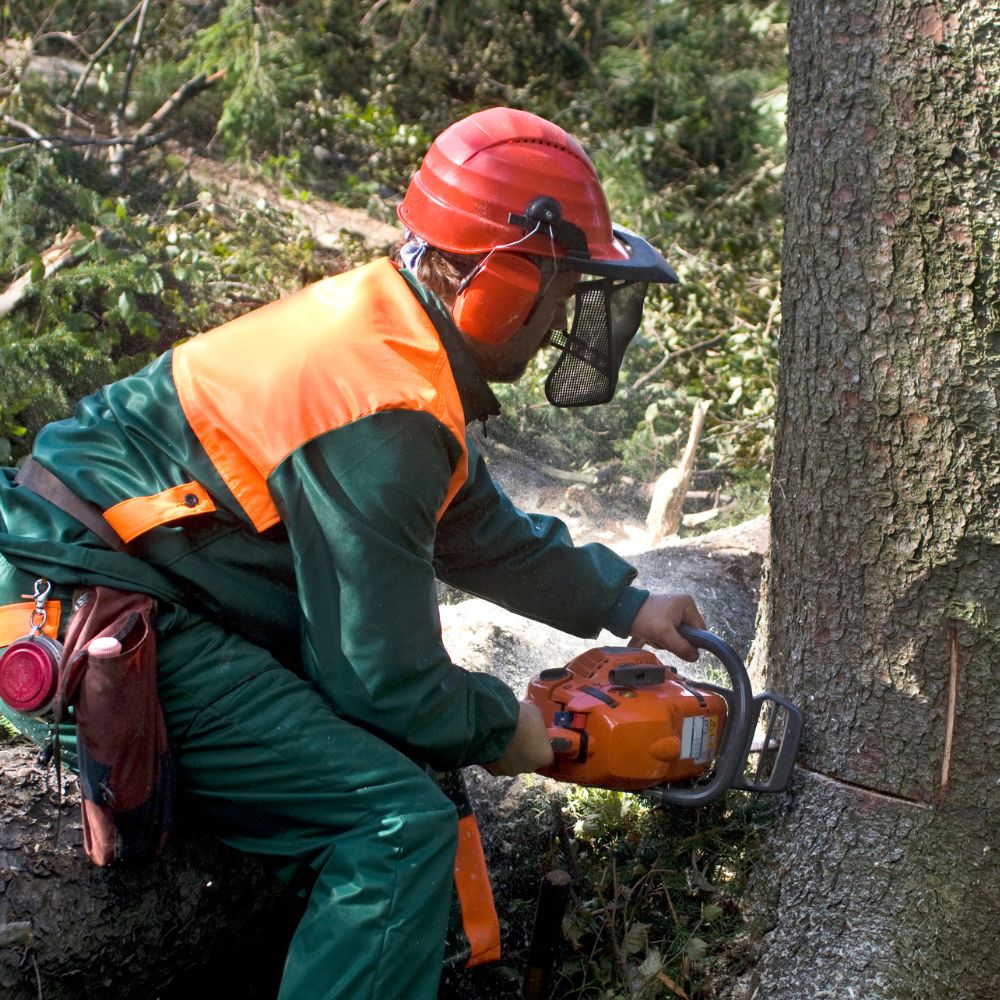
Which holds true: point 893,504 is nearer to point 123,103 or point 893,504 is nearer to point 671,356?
point 671,356

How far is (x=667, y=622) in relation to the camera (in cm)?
267

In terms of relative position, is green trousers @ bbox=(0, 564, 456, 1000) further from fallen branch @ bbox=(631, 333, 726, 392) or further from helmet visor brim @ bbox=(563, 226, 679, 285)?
fallen branch @ bbox=(631, 333, 726, 392)

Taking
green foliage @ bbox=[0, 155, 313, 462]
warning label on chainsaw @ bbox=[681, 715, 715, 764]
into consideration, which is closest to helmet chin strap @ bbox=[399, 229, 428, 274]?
warning label on chainsaw @ bbox=[681, 715, 715, 764]

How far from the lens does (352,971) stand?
1896 millimetres

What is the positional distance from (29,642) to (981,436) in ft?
6.15

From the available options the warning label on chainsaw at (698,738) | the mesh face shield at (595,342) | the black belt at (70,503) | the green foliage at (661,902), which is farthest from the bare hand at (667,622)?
the black belt at (70,503)

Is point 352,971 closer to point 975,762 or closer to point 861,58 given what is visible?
point 975,762

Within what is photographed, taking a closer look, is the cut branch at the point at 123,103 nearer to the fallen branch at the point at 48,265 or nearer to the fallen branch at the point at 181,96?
the fallen branch at the point at 181,96

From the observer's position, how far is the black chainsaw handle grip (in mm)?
2408

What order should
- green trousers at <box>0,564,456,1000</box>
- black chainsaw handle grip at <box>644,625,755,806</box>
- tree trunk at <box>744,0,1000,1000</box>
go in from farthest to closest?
black chainsaw handle grip at <box>644,625,755,806</box> < tree trunk at <box>744,0,1000,1000</box> < green trousers at <box>0,564,456,1000</box>

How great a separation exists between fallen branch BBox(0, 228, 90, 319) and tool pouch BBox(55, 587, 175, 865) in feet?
10.9

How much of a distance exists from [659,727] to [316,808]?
2.52ft

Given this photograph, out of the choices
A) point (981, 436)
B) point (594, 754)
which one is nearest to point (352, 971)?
point (594, 754)

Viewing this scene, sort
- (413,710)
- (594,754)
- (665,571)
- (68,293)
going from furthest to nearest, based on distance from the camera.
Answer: (68,293)
(665,571)
(594,754)
(413,710)
